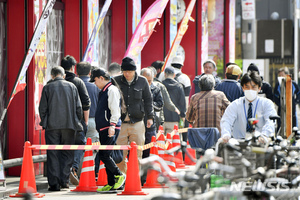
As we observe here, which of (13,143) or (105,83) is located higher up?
(105,83)

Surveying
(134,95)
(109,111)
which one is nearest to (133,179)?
(109,111)

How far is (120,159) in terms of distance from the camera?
40.1ft

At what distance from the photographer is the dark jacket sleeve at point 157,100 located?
14.2 metres

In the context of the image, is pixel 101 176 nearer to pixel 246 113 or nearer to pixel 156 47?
pixel 246 113

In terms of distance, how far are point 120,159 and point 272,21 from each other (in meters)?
54.4

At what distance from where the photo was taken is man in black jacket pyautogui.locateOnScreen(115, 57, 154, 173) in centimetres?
1259

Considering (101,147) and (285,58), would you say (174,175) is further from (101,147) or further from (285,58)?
(285,58)

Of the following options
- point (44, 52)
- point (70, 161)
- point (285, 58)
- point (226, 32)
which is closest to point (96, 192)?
point (70, 161)

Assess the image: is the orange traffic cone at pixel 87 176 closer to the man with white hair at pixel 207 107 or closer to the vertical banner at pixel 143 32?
the man with white hair at pixel 207 107

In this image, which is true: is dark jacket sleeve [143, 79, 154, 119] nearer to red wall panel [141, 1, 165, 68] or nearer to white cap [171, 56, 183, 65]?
white cap [171, 56, 183, 65]

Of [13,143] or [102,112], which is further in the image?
[13,143]

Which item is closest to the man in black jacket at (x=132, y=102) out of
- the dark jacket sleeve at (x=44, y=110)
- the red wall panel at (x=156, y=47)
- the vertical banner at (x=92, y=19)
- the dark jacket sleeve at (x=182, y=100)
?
the dark jacket sleeve at (x=44, y=110)

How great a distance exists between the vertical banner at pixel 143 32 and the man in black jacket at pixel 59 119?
3.76m

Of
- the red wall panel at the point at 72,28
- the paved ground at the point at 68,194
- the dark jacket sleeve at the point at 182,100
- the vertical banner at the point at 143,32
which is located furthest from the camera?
the red wall panel at the point at 72,28
